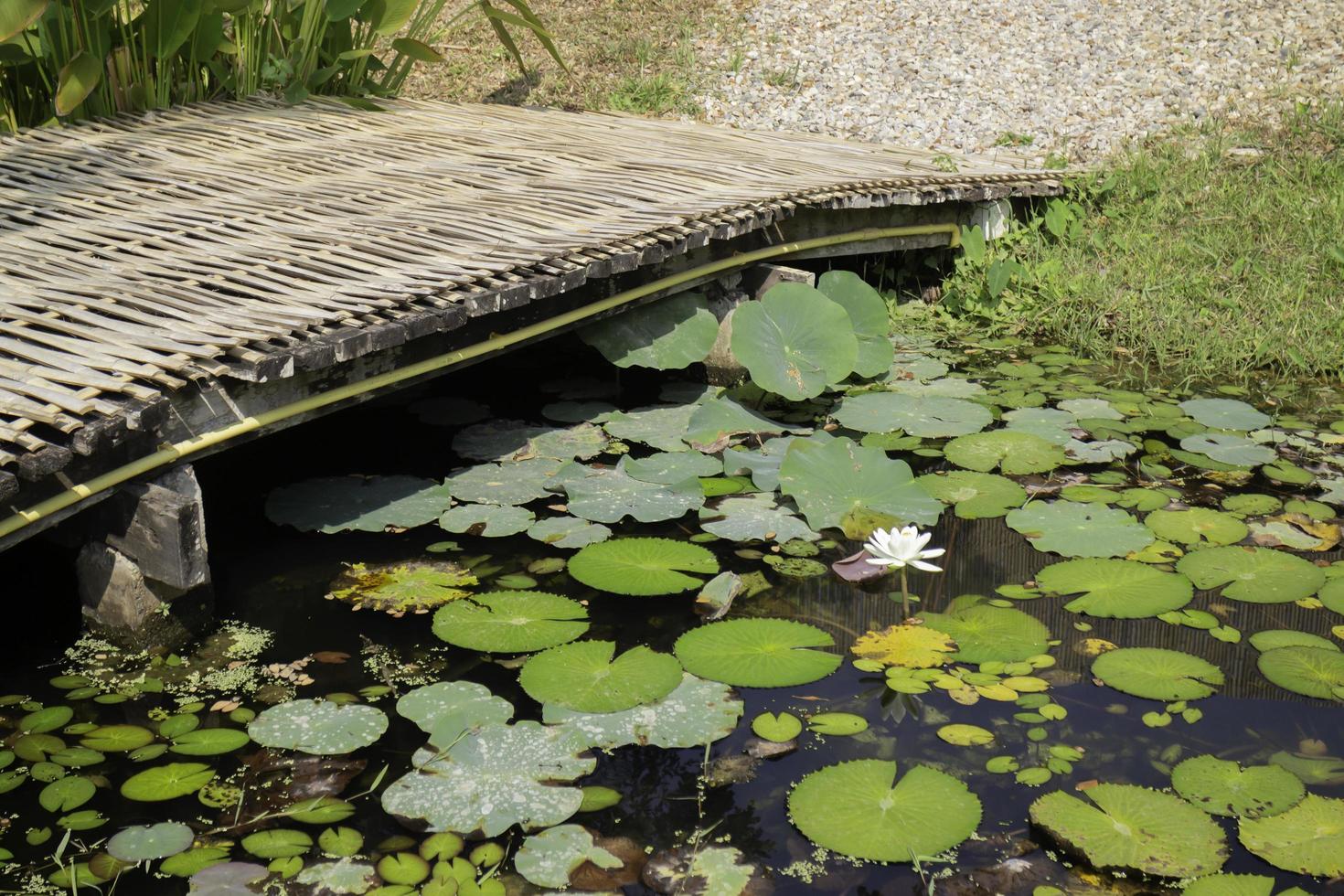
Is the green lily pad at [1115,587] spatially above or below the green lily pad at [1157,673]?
above

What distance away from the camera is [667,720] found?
2023mm

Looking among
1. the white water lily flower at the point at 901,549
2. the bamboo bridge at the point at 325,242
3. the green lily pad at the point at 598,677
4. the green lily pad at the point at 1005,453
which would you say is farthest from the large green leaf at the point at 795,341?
the green lily pad at the point at 598,677

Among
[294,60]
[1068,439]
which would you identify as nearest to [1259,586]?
[1068,439]

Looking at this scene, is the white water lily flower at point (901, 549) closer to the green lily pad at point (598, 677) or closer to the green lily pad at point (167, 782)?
the green lily pad at point (598, 677)

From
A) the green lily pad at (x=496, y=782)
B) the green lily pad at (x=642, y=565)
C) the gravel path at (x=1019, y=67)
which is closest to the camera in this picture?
the green lily pad at (x=496, y=782)

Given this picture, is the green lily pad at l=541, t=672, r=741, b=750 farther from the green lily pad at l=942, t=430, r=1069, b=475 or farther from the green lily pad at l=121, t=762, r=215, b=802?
the green lily pad at l=942, t=430, r=1069, b=475

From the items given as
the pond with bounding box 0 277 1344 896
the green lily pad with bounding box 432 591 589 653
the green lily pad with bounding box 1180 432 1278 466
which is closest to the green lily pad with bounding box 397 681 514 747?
the pond with bounding box 0 277 1344 896

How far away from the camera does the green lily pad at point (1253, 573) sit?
7.84 ft

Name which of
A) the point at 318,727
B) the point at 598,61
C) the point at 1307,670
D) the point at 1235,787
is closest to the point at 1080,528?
the point at 1307,670

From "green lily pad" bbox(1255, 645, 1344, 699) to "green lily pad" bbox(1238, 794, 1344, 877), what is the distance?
0.34 metres

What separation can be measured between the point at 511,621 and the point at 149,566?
2.26ft

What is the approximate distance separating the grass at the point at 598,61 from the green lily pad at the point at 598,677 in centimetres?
431

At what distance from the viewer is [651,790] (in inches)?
74.3

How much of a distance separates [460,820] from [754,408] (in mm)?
1885
